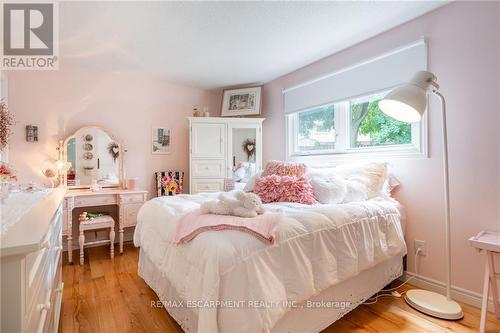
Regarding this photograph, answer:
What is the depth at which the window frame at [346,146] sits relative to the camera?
2.22 metres

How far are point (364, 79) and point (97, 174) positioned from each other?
3.33 m

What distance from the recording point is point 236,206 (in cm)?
150

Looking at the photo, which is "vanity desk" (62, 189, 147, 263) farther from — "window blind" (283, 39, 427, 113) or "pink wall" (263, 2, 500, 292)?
"pink wall" (263, 2, 500, 292)

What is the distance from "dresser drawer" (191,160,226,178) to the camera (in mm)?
3641

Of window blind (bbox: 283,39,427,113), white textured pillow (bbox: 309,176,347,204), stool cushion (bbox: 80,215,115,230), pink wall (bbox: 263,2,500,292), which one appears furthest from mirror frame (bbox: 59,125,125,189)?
pink wall (bbox: 263,2,500,292)

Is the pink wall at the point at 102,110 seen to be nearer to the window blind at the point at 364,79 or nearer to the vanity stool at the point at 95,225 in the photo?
the vanity stool at the point at 95,225

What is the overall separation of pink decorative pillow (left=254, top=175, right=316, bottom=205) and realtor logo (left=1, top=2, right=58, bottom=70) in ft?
7.11

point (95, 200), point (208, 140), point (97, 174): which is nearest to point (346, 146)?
point (208, 140)

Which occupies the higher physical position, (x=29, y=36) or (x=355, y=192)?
(x=29, y=36)

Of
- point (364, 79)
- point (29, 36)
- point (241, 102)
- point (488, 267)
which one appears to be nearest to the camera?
point (488, 267)

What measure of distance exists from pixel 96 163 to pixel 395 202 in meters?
3.42

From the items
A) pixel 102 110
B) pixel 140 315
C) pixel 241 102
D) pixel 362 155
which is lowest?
pixel 140 315

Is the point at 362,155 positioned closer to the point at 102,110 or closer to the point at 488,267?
the point at 488,267

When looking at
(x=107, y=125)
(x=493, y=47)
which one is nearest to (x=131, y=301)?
(x=107, y=125)
